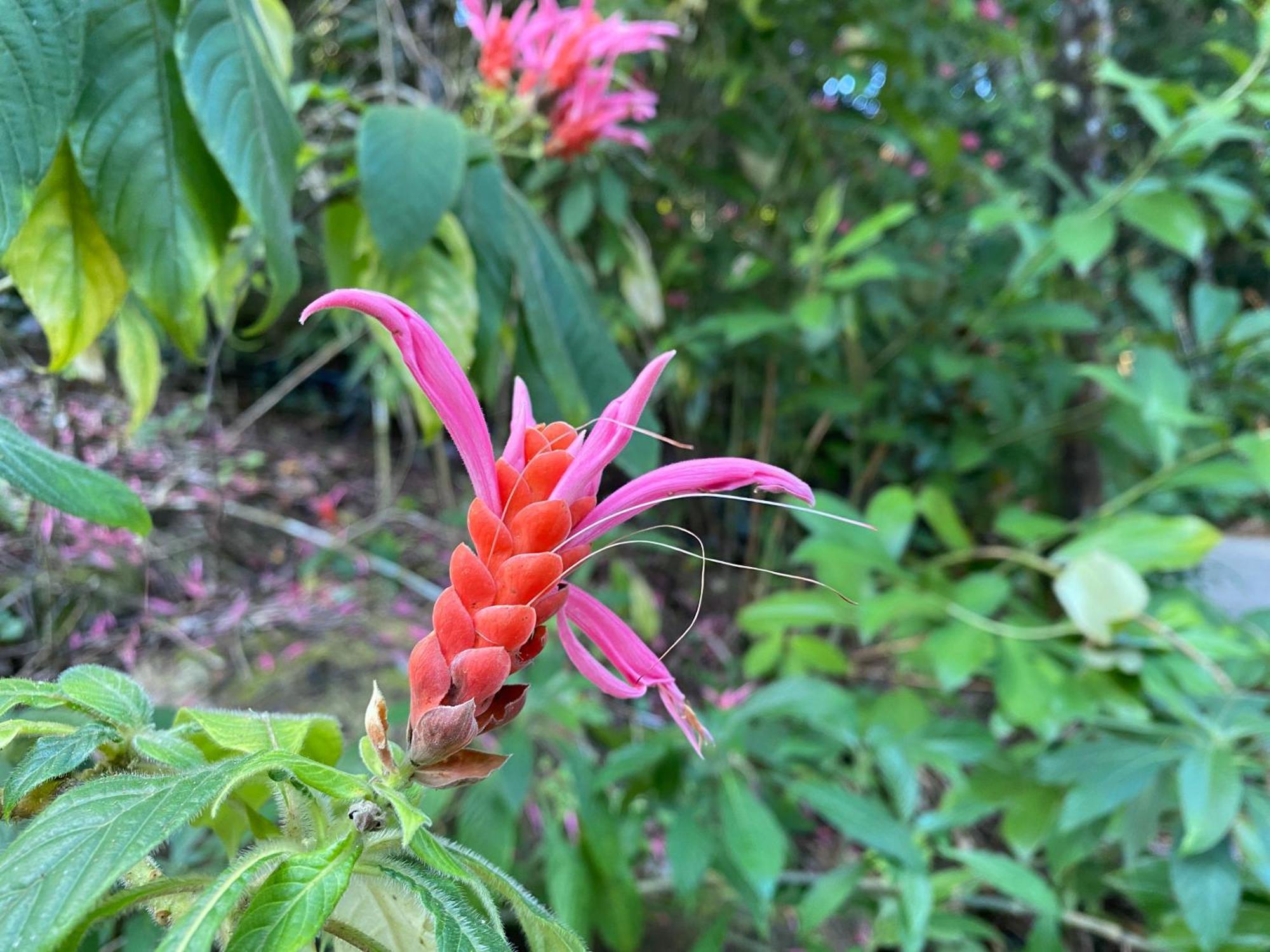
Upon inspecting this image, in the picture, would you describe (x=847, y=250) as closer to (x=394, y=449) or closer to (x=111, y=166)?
(x=111, y=166)

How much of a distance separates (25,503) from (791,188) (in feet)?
5.11

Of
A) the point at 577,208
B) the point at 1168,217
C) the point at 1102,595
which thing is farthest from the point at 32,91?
the point at 1168,217

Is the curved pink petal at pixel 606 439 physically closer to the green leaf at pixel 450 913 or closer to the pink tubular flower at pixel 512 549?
the pink tubular flower at pixel 512 549

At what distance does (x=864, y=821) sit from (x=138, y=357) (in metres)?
0.82

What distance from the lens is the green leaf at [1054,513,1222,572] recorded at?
3.09 feet

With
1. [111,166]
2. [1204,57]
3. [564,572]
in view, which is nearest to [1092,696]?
[564,572]

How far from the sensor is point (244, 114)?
42 cm

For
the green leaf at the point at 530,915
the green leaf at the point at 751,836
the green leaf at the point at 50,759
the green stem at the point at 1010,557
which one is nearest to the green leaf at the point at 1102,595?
the green stem at the point at 1010,557

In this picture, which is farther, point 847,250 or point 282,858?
point 847,250

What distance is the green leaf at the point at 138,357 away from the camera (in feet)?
2.06

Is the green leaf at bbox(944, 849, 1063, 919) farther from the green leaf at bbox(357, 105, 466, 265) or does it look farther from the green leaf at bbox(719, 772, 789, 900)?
the green leaf at bbox(357, 105, 466, 265)

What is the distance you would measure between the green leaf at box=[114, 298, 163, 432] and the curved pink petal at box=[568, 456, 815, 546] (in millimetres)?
518

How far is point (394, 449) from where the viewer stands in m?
2.78

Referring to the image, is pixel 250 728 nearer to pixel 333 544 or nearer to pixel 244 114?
pixel 244 114
